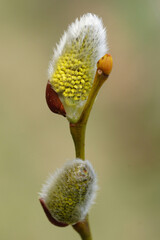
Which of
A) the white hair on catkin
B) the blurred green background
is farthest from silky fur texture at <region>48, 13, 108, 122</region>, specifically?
the blurred green background

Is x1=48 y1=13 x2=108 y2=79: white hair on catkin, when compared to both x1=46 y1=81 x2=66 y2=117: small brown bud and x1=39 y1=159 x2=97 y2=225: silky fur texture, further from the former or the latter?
x1=39 y1=159 x2=97 y2=225: silky fur texture

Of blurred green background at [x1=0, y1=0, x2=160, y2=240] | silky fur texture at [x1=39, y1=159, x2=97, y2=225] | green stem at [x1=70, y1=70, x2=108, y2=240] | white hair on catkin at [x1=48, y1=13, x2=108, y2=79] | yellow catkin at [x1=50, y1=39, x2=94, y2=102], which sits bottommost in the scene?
blurred green background at [x1=0, y1=0, x2=160, y2=240]

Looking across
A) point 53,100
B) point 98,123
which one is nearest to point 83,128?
point 53,100

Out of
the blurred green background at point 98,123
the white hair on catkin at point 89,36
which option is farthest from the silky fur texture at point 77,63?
the blurred green background at point 98,123

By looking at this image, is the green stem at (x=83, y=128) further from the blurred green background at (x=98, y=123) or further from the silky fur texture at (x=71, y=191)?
the blurred green background at (x=98, y=123)

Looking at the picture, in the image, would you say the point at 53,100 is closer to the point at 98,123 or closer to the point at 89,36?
the point at 89,36
